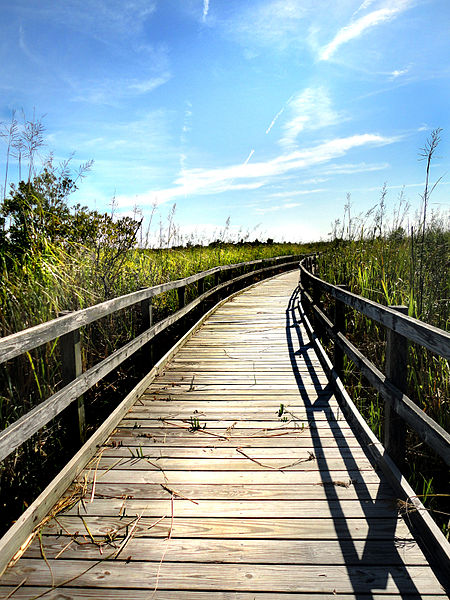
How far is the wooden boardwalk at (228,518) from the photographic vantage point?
1.84 metres

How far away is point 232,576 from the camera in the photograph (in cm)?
187

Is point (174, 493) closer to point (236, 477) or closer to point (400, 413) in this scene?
point (236, 477)

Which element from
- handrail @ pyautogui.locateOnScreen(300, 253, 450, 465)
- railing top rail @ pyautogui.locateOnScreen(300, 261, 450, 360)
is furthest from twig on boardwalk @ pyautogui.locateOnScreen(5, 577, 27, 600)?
railing top rail @ pyautogui.locateOnScreen(300, 261, 450, 360)

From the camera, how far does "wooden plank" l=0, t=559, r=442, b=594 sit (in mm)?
1813

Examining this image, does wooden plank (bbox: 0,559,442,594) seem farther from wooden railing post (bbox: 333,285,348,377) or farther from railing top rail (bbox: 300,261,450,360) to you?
wooden railing post (bbox: 333,285,348,377)

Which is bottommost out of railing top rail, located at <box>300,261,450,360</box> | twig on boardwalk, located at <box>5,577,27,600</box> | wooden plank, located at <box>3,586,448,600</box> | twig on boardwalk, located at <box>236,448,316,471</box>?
twig on boardwalk, located at <box>5,577,27,600</box>

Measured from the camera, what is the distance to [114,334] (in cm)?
501

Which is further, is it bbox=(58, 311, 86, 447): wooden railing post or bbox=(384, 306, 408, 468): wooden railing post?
bbox=(58, 311, 86, 447): wooden railing post

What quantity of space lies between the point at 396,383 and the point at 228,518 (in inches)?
49.1

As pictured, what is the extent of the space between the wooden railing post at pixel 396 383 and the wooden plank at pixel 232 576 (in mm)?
863

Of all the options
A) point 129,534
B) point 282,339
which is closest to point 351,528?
point 129,534

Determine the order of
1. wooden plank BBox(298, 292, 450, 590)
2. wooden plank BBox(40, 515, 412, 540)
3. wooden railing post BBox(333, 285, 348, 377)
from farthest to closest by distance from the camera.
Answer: wooden railing post BBox(333, 285, 348, 377)
wooden plank BBox(40, 515, 412, 540)
wooden plank BBox(298, 292, 450, 590)

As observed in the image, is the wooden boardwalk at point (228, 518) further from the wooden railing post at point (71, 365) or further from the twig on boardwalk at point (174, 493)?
the wooden railing post at point (71, 365)

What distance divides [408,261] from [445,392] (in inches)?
110
